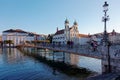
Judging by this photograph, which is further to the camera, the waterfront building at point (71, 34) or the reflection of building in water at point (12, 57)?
the waterfront building at point (71, 34)

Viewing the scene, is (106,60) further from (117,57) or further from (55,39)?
(55,39)

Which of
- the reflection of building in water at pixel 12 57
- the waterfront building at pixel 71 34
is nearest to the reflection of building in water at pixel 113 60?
the reflection of building in water at pixel 12 57

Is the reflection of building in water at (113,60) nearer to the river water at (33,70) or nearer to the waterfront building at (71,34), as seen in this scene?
the river water at (33,70)

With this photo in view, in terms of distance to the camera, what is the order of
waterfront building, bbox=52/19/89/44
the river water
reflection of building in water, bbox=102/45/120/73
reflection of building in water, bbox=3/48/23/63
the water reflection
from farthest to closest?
waterfront building, bbox=52/19/89/44 < reflection of building in water, bbox=3/48/23/63 < the water reflection < the river water < reflection of building in water, bbox=102/45/120/73

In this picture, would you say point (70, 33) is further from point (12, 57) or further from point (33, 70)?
point (33, 70)

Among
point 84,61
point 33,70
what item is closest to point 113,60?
point 33,70

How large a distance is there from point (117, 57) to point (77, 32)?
4244 inches

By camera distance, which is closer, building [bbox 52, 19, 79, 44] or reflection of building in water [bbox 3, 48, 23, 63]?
reflection of building in water [bbox 3, 48, 23, 63]

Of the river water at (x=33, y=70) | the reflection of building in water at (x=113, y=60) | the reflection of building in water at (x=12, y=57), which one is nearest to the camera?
the reflection of building in water at (x=113, y=60)

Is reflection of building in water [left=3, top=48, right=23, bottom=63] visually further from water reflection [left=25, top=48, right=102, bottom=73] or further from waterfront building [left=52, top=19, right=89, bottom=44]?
waterfront building [left=52, top=19, right=89, bottom=44]

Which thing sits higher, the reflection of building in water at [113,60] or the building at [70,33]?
the building at [70,33]

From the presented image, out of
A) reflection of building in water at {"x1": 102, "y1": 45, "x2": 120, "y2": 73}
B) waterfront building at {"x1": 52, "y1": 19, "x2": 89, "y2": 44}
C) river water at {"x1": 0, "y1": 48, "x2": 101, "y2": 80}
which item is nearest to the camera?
reflection of building in water at {"x1": 102, "y1": 45, "x2": 120, "y2": 73}

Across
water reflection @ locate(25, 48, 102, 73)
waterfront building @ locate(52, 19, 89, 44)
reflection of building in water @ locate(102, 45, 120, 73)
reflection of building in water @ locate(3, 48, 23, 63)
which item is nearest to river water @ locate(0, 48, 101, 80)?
water reflection @ locate(25, 48, 102, 73)

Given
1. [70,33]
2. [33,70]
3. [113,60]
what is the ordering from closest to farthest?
1. [113,60]
2. [33,70]
3. [70,33]
